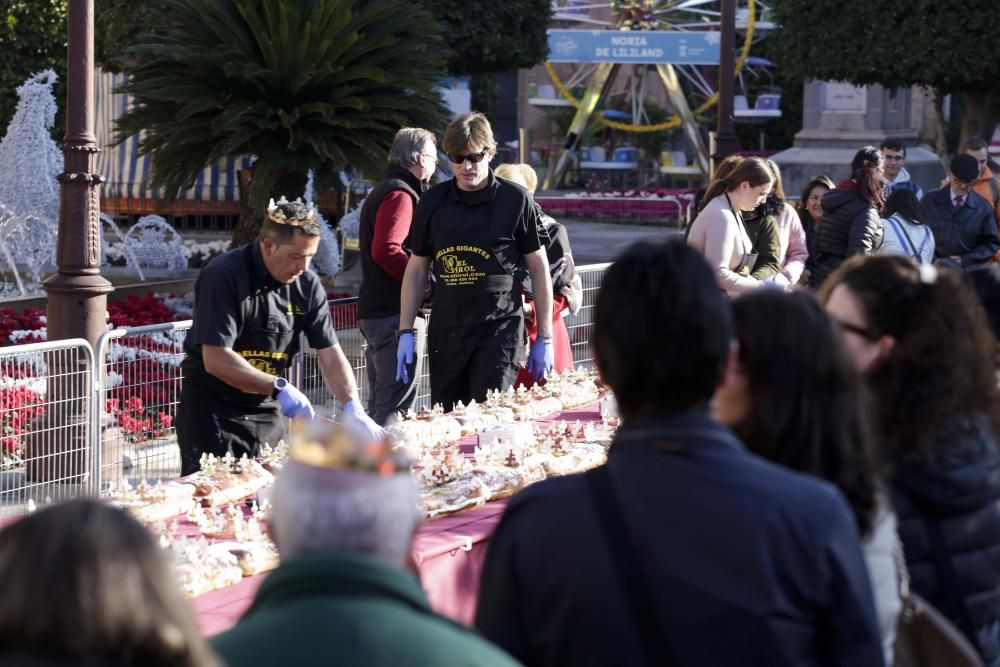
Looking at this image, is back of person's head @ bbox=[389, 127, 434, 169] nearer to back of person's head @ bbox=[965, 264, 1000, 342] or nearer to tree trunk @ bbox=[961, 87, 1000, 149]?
back of person's head @ bbox=[965, 264, 1000, 342]

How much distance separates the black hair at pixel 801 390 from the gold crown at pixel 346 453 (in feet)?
2.47

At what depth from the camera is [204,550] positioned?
12.4 ft

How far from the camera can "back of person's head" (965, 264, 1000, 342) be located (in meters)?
3.75

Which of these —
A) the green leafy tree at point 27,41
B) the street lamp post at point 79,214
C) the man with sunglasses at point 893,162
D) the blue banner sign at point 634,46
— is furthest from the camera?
the blue banner sign at point 634,46

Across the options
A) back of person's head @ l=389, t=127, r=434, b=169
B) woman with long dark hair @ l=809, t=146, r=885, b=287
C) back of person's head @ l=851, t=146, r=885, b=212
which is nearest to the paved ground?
woman with long dark hair @ l=809, t=146, r=885, b=287

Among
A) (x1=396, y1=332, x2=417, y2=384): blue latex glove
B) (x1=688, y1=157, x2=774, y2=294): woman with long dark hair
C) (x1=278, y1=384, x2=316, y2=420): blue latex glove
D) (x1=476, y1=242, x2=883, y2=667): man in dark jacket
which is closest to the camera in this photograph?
(x1=476, y1=242, x2=883, y2=667): man in dark jacket

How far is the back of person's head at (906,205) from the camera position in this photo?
8.37 metres

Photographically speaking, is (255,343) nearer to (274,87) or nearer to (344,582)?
(344,582)

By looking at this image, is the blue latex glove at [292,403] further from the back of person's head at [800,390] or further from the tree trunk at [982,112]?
the tree trunk at [982,112]

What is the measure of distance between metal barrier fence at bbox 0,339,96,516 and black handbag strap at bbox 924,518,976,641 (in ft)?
14.6

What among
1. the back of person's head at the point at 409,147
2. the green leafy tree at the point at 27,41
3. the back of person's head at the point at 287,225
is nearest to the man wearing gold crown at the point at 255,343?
the back of person's head at the point at 287,225

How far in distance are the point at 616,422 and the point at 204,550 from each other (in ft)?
8.13

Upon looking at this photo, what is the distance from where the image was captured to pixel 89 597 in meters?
1.52

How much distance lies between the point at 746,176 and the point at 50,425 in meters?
3.48
